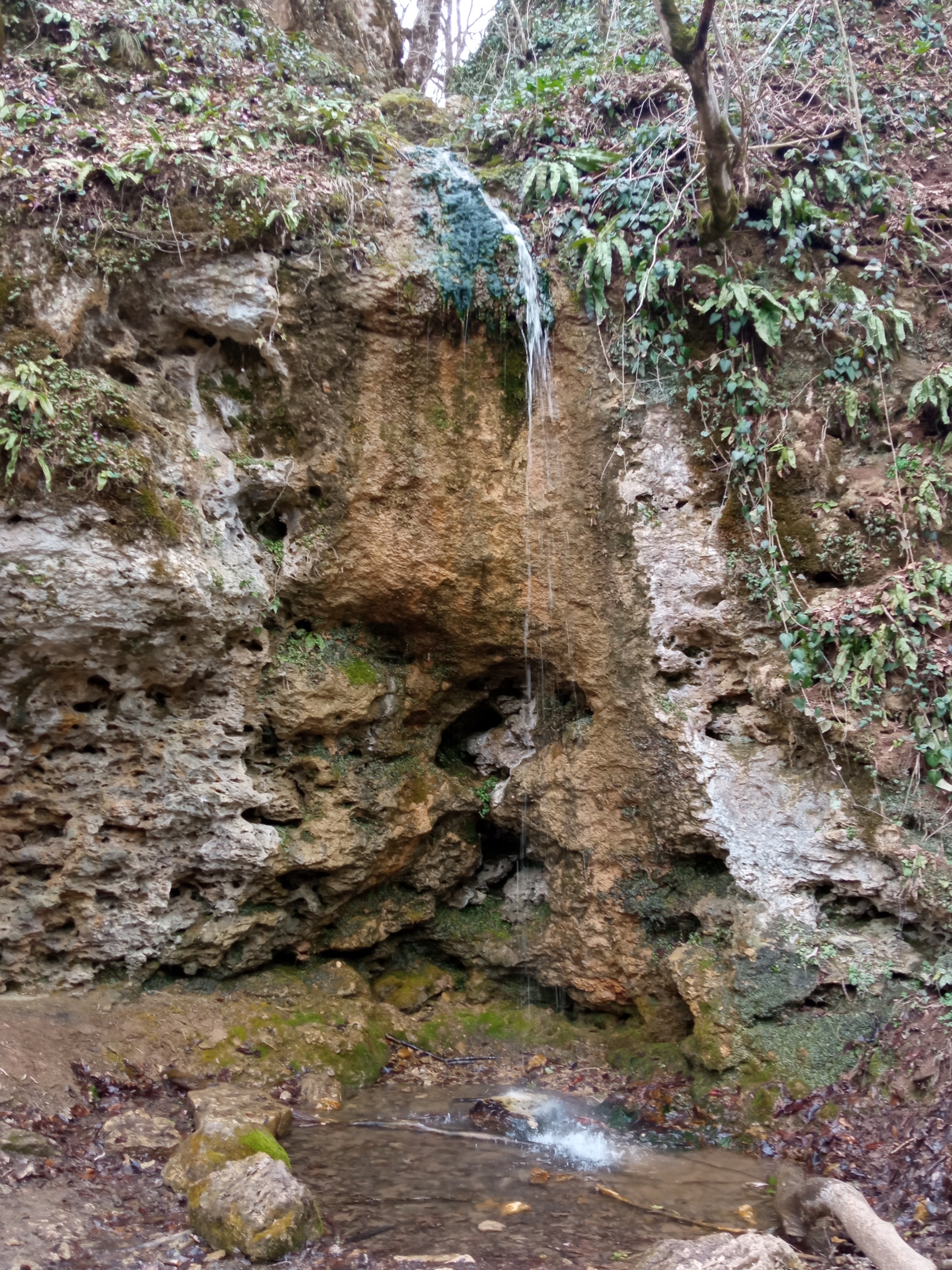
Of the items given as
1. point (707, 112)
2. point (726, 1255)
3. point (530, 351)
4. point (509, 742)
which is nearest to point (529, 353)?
point (530, 351)

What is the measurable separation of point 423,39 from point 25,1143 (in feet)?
44.0

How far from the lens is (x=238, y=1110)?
5.11 meters

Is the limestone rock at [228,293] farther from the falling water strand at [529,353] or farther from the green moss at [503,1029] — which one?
the green moss at [503,1029]

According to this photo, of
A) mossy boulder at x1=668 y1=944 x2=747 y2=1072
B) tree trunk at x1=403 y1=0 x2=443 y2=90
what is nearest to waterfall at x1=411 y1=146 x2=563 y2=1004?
mossy boulder at x1=668 y1=944 x2=747 y2=1072

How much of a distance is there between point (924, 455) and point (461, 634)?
3.95 m

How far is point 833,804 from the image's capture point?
19.8 ft

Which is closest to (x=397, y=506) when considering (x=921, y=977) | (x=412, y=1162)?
(x=412, y=1162)

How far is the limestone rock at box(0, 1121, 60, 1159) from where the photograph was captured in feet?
14.9

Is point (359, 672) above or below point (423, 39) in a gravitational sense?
below

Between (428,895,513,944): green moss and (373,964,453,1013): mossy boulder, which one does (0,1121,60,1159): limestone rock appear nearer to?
(373,964,453,1013): mossy boulder

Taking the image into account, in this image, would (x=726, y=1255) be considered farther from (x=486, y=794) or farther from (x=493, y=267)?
(x=493, y=267)

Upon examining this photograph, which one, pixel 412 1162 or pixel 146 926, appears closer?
pixel 412 1162

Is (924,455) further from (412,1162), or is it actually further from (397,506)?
(412,1162)

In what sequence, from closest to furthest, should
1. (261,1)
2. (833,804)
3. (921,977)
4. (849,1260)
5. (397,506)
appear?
(849,1260), (921,977), (833,804), (397,506), (261,1)
